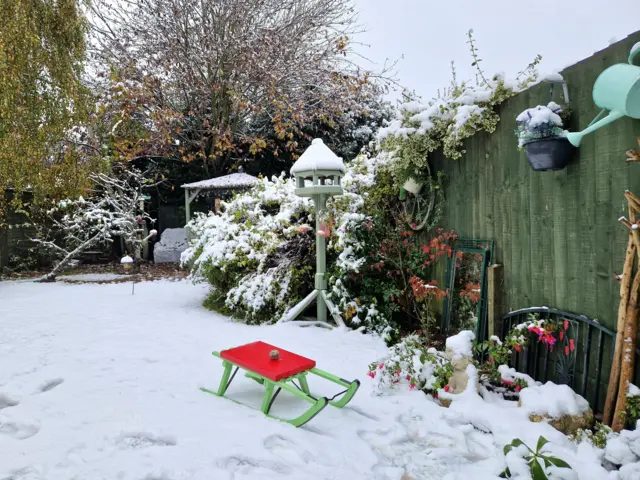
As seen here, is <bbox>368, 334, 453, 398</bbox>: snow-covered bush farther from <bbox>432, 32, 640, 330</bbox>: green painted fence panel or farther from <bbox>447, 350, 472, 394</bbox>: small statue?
<bbox>432, 32, 640, 330</bbox>: green painted fence panel

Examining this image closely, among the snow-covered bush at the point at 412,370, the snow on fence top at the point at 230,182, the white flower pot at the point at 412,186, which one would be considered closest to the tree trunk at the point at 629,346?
the snow-covered bush at the point at 412,370

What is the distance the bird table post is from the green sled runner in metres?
1.73

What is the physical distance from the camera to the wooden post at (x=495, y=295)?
127 inches

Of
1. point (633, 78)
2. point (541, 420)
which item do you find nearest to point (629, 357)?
point (541, 420)

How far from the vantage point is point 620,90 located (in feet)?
6.45

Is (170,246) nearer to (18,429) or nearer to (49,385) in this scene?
(49,385)

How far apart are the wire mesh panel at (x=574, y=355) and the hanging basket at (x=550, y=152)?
34.0 inches

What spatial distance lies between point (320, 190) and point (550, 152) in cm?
243

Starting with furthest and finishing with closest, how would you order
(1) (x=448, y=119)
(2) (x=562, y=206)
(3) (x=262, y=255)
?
(3) (x=262, y=255), (1) (x=448, y=119), (2) (x=562, y=206)

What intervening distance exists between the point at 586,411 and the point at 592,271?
74 centimetres

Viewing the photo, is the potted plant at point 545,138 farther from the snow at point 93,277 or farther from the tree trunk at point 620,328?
the snow at point 93,277

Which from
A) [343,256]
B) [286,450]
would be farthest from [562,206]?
[343,256]

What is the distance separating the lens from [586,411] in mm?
2307

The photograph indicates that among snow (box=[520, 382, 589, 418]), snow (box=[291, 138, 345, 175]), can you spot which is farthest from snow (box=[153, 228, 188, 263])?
snow (box=[520, 382, 589, 418])
